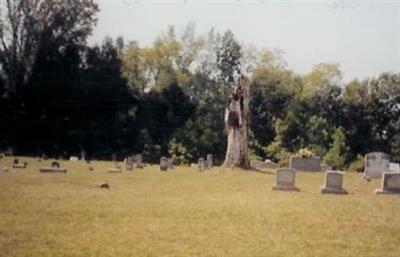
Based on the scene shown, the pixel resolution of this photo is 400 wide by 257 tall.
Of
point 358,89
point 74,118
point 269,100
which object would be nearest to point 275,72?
point 269,100

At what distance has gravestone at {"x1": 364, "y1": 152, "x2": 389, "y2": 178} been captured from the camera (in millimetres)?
19766

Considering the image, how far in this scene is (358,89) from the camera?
44.7m

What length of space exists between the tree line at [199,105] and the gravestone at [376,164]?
14.7 meters

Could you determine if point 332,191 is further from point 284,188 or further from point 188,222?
point 188,222

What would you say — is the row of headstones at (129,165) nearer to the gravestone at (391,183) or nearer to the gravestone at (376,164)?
the gravestone at (376,164)

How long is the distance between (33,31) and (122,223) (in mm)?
5557

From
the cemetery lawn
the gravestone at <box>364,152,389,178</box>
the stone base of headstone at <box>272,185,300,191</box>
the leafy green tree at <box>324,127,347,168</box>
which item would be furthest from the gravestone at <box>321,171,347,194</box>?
the leafy green tree at <box>324,127,347,168</box>

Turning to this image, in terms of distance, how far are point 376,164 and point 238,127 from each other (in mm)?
5847

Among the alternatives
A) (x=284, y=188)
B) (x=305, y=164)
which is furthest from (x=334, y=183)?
(x=305, y=164)

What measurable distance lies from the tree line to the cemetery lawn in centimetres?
1621

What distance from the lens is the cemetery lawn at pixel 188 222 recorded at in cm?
721

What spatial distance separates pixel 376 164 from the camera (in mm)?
19922

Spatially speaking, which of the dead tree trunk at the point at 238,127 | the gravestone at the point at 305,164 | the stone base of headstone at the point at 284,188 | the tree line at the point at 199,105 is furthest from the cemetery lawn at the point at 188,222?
the tree line at the point at 199,105

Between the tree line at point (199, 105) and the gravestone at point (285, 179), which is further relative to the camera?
the tree line at point (199, 105)
